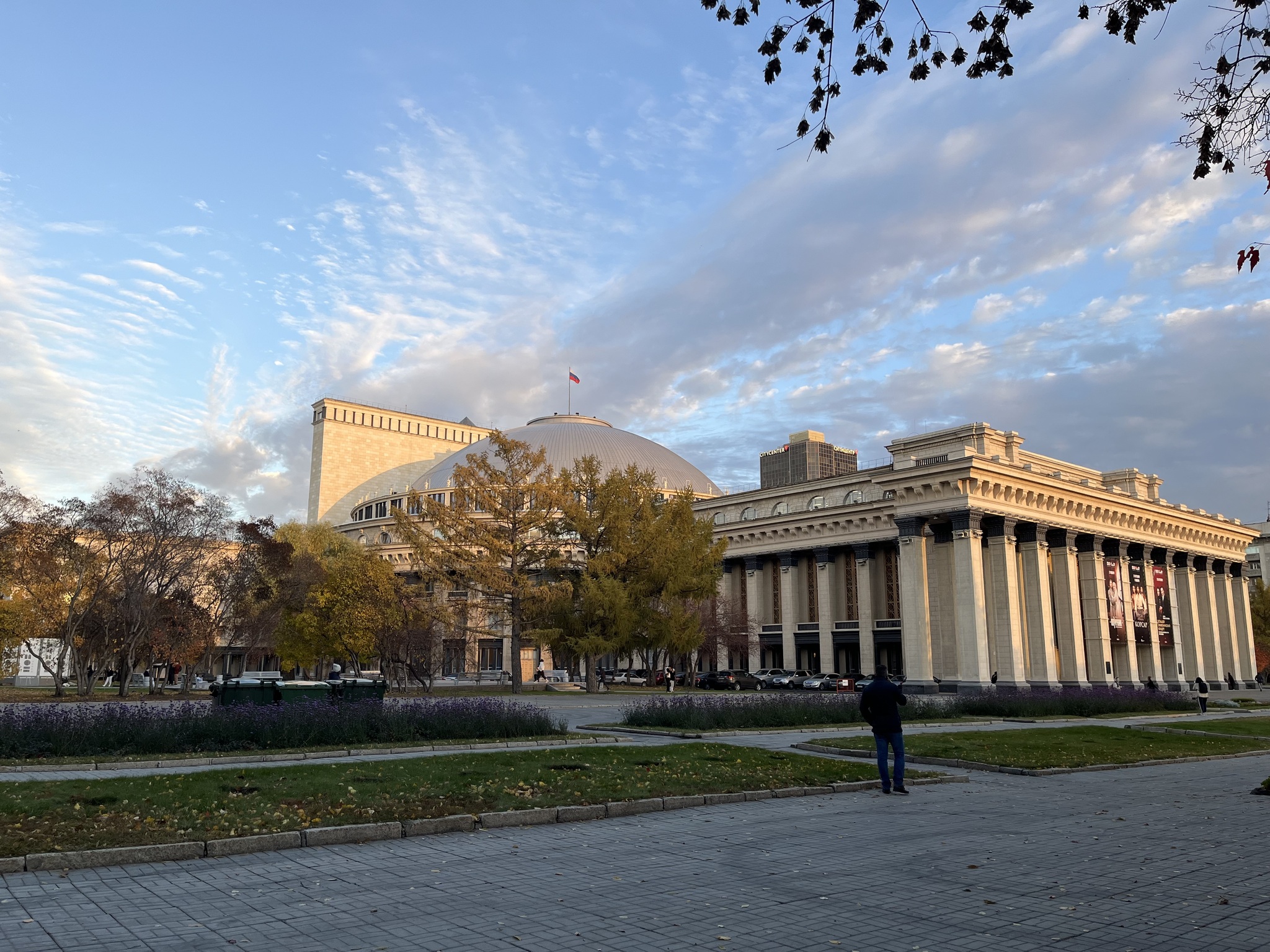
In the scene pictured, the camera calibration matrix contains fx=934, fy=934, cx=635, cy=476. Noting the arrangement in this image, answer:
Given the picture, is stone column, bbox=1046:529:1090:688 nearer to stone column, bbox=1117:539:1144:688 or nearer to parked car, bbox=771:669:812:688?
stone column, bbox=1117:539:1144:688

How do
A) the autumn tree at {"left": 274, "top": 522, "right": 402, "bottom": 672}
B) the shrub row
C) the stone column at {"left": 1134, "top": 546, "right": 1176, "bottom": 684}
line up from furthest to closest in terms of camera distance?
the stone column at {"left": 1134, "top": 546, "right": 1176, "bottom": 684}
the autumn tree at {"left": 274, "top": 522, "right": 402, "bottom": 672}
the shrub row

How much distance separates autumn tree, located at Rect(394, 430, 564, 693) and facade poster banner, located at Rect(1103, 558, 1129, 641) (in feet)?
117

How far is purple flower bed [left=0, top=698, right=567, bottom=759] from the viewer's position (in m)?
15.9

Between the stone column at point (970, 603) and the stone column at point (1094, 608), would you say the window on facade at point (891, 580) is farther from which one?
the stone column at point (970, 603)

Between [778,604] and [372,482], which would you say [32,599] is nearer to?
[778,604]

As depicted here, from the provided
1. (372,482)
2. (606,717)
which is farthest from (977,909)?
(372,482)

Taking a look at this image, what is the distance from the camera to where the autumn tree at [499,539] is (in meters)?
47.6

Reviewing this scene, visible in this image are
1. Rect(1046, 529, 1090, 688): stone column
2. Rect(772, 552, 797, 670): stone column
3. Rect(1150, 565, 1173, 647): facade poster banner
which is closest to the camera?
Rect(1046, 529, 1090, 688): stone column

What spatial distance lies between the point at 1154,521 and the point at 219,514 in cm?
6154

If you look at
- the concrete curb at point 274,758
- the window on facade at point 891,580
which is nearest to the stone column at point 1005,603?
the window on facade at point 891,580

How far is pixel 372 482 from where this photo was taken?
432 ft

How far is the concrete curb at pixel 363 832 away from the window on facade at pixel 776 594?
60.4 meters

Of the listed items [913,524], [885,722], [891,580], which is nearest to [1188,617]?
[891,580]

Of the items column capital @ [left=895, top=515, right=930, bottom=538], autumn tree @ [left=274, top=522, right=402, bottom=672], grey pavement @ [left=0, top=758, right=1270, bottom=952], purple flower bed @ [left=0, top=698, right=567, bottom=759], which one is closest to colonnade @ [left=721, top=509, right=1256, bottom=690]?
column capital @ [left=895, top=515, right=930, bottom=538]
